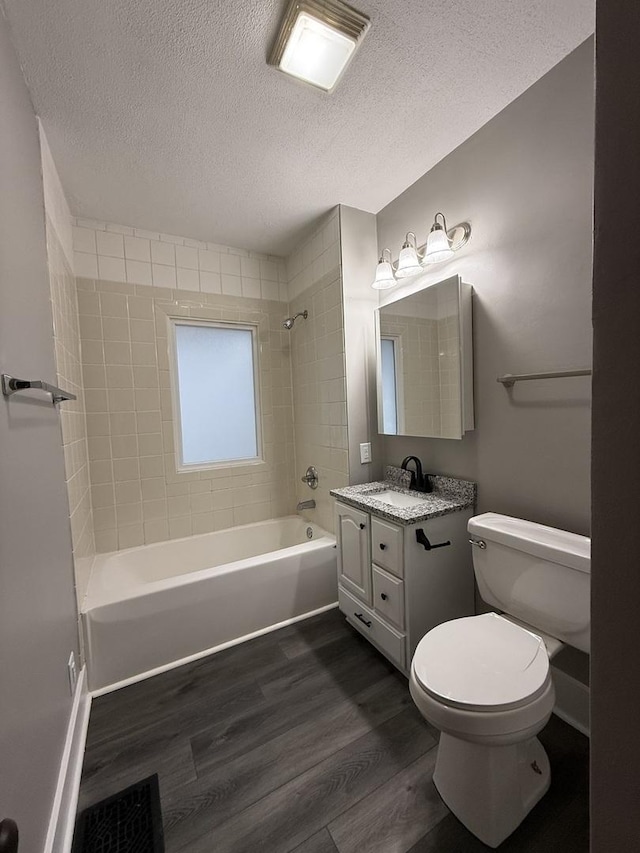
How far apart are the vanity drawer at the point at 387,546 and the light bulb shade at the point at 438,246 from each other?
1357mm

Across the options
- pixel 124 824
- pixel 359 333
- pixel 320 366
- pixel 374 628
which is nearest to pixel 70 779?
pixel 124 824

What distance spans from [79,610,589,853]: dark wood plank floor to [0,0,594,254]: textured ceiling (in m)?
2.56

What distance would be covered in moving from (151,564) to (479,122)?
3102 millimetres

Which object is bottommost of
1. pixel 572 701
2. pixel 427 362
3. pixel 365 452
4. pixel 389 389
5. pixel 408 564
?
pixel 572 701

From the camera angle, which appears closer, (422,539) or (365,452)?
(422,539)

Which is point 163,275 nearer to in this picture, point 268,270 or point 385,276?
point 268,270

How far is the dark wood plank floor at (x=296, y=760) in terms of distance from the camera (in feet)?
3.38

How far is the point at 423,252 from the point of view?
1898 millimetres

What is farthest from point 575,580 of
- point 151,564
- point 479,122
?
point 151,564

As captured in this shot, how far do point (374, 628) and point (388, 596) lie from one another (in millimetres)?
249

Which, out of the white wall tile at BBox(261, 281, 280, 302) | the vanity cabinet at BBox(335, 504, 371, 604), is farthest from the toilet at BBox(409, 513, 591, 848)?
the white wall tile at BBox(261, 281, 280, 302)

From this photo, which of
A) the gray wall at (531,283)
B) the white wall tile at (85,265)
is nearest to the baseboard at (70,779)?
the gray wall at (531,283)

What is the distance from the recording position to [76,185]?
1858mm

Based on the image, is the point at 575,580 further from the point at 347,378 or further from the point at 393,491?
the point at 347,378
